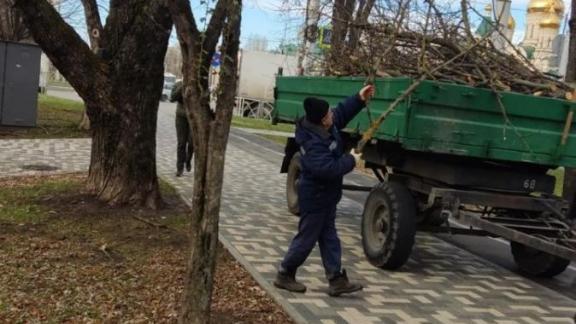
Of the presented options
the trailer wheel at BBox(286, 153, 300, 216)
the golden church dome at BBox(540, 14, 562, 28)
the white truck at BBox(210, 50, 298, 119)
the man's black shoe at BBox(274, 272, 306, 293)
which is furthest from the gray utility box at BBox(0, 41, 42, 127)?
the golden church dome at BBox(540, 14, 562, 28)

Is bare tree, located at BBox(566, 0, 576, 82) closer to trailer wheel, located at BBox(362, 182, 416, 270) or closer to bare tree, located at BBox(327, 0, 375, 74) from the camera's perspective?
bare tree, located at BBox(327, 0, 375, 74)

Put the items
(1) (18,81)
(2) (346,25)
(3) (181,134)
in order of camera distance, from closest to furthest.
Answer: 1. (2) (346,25)
2. (3) (181,134)
3. (1) (18,81)

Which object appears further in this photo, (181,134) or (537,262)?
(181,134)

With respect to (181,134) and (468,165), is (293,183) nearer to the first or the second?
(181,134)

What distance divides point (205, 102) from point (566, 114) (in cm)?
377

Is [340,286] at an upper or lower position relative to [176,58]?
lower

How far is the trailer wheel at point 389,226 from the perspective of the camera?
6.52m

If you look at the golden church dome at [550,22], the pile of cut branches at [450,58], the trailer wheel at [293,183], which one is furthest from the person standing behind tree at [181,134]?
the golden church dome at [550,22]

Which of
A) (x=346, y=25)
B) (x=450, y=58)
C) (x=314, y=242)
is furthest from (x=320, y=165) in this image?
(x=346, y=25)

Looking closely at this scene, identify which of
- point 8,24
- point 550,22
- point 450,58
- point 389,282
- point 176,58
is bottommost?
point 389,282

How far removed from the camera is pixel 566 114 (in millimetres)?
6320

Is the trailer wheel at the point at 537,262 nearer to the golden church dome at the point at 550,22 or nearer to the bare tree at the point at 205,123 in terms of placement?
the bare tree at the point at 205,123

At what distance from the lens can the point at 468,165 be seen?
21.6ft

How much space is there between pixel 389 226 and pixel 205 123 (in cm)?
314
